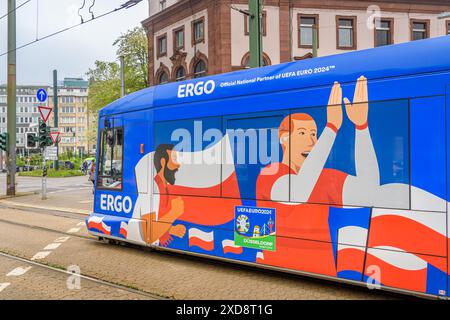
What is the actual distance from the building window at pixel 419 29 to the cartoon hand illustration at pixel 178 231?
100.0ft

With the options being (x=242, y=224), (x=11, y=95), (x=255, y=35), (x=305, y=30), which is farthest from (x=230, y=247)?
(x=305, y=30)

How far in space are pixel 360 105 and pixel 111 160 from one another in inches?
196

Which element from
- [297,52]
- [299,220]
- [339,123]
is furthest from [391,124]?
[297,52]

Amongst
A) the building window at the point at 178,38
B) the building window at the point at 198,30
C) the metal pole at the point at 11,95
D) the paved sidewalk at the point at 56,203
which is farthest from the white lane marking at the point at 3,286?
the building window at the point at 178,38

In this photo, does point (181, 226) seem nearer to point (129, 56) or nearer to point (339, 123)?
point (339, 123)

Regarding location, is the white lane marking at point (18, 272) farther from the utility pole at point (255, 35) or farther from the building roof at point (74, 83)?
the building roof at point (74, 83)

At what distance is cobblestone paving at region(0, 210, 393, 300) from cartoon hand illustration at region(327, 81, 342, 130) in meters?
1.96

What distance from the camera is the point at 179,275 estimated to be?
6.79m

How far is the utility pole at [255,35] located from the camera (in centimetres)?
1030

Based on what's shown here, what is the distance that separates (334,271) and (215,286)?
4.90 feet

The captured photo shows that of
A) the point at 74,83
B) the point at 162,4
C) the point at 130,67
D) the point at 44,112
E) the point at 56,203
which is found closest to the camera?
the point at 56,203

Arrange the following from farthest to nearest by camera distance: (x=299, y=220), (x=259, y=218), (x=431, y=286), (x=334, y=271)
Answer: (x=259, y=218) < (x=299, y=220) < (x=334, y=271) < (x=431, y=286)

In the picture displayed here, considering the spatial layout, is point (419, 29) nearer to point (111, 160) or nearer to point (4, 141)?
point (4, 141)
